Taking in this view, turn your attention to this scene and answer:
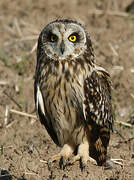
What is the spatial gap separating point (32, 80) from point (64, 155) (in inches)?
109

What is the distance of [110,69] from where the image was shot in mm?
8375

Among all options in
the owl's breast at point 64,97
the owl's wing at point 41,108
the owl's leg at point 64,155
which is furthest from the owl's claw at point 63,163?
the owl's wing at point 41,108

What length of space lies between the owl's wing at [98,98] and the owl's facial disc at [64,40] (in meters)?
0.36

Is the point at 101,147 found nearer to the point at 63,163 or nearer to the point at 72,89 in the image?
the point at 63,163

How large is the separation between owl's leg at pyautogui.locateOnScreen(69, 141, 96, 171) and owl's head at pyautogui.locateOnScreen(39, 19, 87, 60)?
109cm

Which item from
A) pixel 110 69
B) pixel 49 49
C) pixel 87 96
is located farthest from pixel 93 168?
pixel 110 69

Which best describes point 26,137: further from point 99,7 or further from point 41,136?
point 99,7

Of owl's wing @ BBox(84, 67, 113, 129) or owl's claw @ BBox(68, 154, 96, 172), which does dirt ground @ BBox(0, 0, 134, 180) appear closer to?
owl's claw @ BBox(68, 154, 96, 172)

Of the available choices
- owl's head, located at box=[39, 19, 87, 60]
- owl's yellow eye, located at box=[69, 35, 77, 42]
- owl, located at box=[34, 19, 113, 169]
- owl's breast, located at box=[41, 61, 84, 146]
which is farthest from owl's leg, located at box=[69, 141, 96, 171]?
owl's yellow eye, located at box=[69, 35, 77, 42]

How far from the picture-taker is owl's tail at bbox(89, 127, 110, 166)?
18.7 feet

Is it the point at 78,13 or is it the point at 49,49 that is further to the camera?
the point at 78,13

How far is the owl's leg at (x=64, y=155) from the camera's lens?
5.38 metres

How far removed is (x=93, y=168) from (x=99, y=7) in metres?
6.21

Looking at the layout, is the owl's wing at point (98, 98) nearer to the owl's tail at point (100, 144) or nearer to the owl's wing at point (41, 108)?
the owl's tail at point (100, 144)
